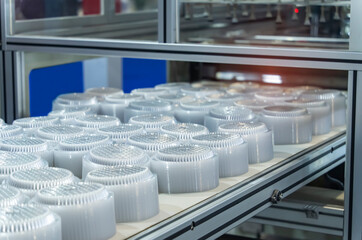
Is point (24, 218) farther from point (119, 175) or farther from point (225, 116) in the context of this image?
point (225, 116)

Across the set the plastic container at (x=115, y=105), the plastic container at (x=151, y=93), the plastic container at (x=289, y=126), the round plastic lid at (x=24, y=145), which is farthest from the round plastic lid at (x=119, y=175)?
the plastic container at (x=151, y=93)

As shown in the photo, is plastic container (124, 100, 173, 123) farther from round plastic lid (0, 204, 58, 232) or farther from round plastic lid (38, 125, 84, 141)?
round plastic lid (0, 204, 58, 232)

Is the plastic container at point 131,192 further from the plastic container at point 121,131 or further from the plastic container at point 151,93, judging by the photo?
the plastic container at point 151,93

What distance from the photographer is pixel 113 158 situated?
1743 mm

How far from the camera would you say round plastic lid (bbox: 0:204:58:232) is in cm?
123

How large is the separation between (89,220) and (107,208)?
6 centimetres

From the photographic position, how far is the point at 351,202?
2.20 meters

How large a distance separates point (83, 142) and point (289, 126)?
2.65 feet

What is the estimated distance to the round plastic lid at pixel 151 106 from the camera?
2531 mm

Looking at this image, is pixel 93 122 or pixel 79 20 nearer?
pixel 93 122

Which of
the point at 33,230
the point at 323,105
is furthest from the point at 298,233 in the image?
the point at 33,230

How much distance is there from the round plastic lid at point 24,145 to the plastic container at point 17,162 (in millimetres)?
88

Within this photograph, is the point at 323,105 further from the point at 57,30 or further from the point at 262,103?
the point at 57,30

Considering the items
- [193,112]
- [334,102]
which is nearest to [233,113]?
[193,112]
